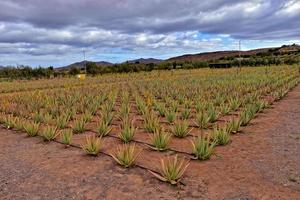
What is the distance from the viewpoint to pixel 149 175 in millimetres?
5270

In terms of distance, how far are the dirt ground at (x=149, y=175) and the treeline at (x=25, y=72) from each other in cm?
4557

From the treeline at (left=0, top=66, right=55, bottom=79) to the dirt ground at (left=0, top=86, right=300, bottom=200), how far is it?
45570 millimetres

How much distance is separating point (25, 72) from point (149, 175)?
168ft

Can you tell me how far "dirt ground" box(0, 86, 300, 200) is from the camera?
4.58 metres

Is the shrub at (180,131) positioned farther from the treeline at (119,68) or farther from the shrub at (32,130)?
the treeline at (119,68)

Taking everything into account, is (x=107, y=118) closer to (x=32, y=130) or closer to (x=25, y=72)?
(x=32, y=130)

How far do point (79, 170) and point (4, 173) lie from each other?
1.26 m

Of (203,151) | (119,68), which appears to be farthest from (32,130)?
(119,68)

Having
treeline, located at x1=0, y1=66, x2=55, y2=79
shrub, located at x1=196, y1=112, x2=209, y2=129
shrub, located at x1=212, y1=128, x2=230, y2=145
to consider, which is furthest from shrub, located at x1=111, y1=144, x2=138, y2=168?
treeline, located at x1=0, y1=66, x2=55, y2=79

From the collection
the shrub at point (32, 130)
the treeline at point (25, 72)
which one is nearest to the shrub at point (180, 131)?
the shrub at point (32, 130)

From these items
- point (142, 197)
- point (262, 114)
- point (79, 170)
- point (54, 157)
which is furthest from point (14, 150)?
point (262, 114)

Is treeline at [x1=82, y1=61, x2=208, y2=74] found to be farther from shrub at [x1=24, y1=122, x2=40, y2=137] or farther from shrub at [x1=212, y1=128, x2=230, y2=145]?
shrub at [x1=212, y1=128, x2=230, y2=145]

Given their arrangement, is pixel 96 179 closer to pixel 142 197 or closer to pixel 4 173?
pixel 142 197

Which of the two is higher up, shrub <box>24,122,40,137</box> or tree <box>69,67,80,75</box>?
tree <box>69,67,80,75</box>
